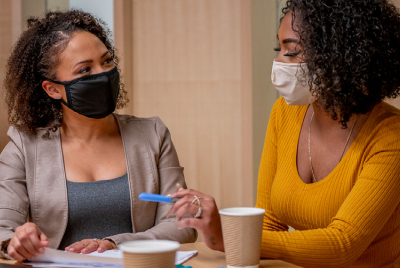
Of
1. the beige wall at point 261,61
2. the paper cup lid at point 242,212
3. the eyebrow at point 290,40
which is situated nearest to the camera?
the paper cup lid at point 242,212

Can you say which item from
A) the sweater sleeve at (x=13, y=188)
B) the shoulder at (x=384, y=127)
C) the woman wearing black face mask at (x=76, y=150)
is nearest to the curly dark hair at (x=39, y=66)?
the woman wearing black face mask at (x=76, y=150)

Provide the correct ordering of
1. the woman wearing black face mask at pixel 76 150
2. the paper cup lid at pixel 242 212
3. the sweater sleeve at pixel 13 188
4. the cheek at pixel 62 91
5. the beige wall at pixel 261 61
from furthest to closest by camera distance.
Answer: the beige wall at pixel 261 61
the cheek at pixel 62 91
the woman wearing black face mask at pixel 76 150
the sweater sleeve at pixel 13 188
the paper cup lid at pixel 242 212

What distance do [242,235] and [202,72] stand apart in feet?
6.79

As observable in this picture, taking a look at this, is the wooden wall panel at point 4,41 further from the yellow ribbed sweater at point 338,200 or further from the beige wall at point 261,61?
the yellow ribbed sweater at point 338,200

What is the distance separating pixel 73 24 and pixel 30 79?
0.92ft

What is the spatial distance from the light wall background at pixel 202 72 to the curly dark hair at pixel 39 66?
108 centimetres

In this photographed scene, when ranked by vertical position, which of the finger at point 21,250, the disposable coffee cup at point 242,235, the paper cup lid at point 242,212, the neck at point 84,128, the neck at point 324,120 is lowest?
the finger at point 21,250

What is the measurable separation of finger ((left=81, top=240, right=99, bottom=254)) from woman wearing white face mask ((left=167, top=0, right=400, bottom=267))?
39cm

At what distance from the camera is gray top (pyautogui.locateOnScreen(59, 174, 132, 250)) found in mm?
1676

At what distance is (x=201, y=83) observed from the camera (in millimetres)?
2977

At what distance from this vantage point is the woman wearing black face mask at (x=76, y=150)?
1669 millimetres

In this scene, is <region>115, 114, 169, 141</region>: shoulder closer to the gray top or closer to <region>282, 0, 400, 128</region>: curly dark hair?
the gray top

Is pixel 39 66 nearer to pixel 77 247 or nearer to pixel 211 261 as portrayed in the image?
pixel 77 247

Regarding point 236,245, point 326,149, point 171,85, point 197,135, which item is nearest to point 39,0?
Answer: point 171,85
